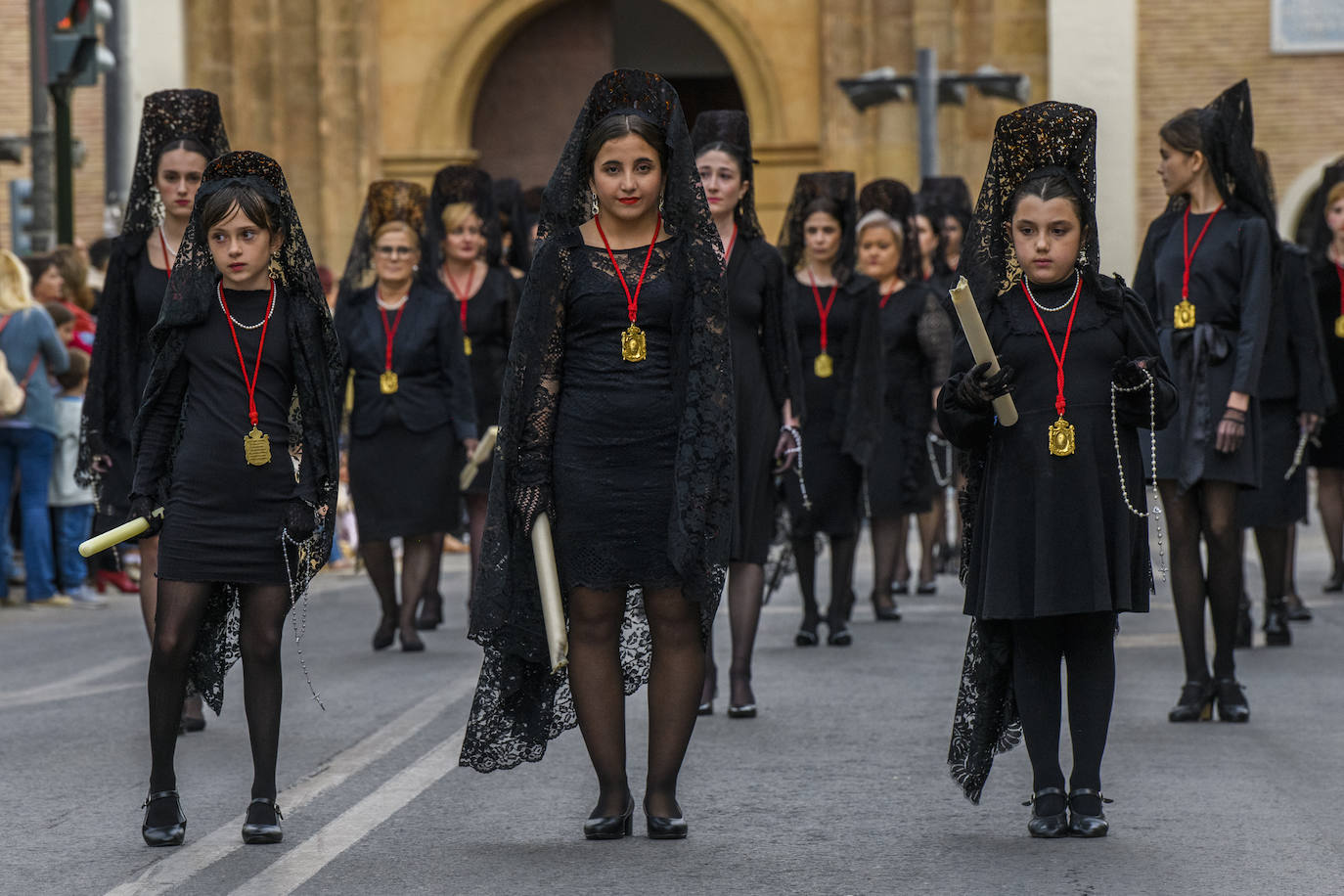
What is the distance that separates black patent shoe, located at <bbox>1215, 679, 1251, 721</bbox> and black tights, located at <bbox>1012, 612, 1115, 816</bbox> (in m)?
2.18

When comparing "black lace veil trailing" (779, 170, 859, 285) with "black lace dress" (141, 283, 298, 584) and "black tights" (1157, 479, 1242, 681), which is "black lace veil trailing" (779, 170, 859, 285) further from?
"black lace dress" (141, 283, 298, 584)

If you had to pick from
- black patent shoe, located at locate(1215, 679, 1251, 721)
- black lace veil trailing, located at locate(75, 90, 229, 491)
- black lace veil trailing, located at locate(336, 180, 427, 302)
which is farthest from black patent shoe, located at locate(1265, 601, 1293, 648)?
black lace veil trailing, located at locate(75, 90, 229, 491)

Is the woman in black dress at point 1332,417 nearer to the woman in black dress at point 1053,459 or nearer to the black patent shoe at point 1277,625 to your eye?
the black patent shoe at point 1277,625

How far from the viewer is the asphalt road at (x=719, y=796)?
6.09 m

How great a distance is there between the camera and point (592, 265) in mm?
6445

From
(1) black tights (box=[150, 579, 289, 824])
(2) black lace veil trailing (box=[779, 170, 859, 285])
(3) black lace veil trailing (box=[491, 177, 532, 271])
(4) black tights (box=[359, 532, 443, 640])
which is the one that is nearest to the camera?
(1) black tights (box=[150, 579, 289, 824])

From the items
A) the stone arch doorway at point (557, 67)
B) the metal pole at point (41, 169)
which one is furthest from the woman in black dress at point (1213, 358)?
the stone arch doorway at point (557, 67)

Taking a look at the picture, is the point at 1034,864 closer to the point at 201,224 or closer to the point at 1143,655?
the point at 201,224

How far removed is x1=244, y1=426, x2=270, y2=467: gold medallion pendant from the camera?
6.66 metres

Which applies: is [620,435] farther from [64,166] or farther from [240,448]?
[64,166]

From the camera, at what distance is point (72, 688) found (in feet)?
34.0

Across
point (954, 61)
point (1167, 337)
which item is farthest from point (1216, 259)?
point (954, 61)

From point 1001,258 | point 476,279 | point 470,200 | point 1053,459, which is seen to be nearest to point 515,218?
point 470,200

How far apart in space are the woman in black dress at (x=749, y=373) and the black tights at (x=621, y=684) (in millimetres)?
2511
